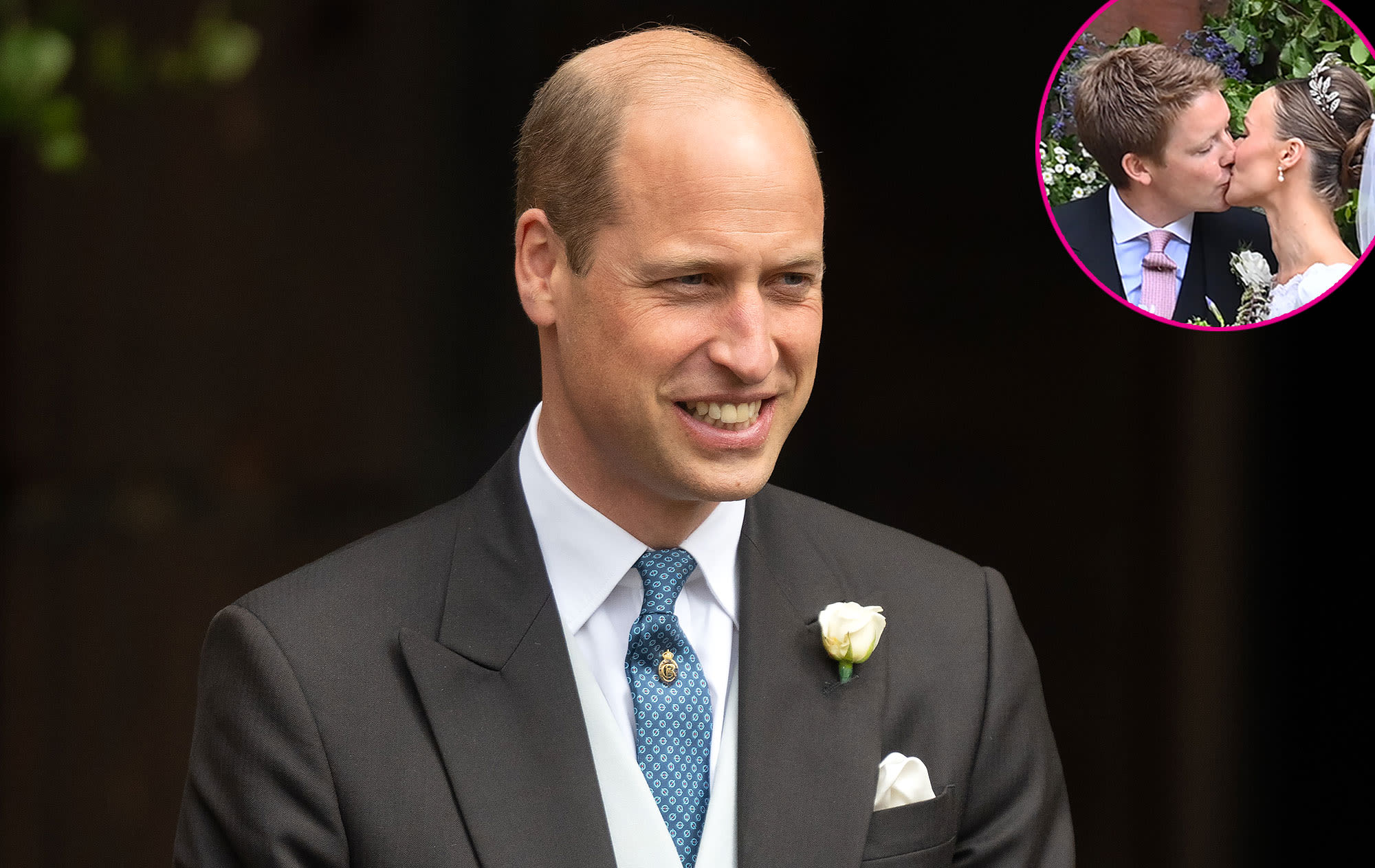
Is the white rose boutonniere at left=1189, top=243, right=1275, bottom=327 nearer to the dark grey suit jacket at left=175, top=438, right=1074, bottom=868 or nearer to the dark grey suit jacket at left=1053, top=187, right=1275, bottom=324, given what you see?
the dark grey suit jacket at left=1053, top=187, right=1275, bottom=324

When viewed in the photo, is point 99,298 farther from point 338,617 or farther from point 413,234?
point 338,617

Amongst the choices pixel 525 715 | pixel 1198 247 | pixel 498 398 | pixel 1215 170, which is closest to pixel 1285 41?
pixel 1215 170

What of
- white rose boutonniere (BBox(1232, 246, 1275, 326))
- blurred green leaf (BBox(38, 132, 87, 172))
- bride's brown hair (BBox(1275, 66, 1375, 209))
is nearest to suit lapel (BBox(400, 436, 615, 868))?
blurred green leaf (BBox(38, 132, 87, 172))

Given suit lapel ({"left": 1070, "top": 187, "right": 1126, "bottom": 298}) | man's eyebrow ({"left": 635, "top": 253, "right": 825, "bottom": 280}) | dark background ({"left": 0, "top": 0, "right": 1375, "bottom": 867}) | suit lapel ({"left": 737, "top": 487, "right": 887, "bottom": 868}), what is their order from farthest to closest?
dark background ({"left": 0, "top": 0, "right": 1375, "bottom": 867}) → suit lapel ({"left": 1070, "top": 187, "right": 1126, "bottom": 298}) → suit lapel ({"left": 737, "top": 487, "right": 887, "bottom": 868}) → man's eyebrow ({"left": 635, "top": 253, "right": 825, "bottom": 280})

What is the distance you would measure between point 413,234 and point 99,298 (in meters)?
0.77

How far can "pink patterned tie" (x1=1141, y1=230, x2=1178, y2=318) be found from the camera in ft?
8.95

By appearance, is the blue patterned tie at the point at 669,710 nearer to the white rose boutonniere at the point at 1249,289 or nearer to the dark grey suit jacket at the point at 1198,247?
the dark grey suit jacket at the point at 1198,247

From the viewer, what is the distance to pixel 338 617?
2.23 m

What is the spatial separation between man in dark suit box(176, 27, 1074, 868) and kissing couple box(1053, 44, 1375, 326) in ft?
2.32

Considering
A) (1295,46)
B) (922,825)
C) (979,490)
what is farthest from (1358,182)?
(979,490)

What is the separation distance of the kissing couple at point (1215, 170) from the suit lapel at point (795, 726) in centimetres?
79

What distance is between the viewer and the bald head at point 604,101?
217 centimetres

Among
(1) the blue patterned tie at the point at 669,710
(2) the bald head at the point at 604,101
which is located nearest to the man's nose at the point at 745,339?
(2) the bald head at the point at 604,101

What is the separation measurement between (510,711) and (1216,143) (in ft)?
4.61
